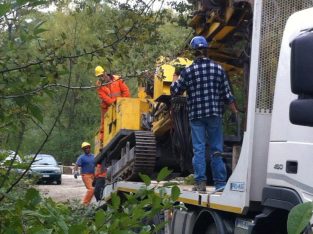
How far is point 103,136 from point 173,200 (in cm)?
1019

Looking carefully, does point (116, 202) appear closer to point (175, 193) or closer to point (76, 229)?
point (175, 193)

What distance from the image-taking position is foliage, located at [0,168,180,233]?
8.17ft

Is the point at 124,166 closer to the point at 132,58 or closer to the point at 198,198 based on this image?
the point at 198,198

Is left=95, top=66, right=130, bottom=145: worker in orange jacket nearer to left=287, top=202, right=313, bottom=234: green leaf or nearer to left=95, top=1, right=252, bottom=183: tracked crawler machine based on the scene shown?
left=95, top=1, right=252, bottom=183: tracked crawler machine

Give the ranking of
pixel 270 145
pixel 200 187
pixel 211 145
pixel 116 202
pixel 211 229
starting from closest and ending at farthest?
pixel 116 202 → pixel 270 145 → pixel 211 229 → pixel 200 187 → pixel 211 145

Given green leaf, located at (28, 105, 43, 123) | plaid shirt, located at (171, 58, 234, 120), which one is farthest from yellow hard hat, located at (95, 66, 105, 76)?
plaid shirt, located at (171, 58, 234, 120)

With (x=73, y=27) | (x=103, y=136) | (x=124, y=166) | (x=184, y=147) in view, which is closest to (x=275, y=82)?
(x=73, y=27)

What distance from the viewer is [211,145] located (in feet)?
22.8

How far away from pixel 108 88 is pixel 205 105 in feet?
4.00

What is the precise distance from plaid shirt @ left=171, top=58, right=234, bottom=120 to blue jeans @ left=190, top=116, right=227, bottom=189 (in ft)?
0.31

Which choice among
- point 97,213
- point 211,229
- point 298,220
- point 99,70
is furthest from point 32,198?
point 211,229

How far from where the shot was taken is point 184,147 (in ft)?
28.5

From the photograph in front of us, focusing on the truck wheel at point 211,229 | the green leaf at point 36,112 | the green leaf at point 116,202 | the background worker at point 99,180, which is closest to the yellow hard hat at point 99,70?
the green leaf at point 36,112

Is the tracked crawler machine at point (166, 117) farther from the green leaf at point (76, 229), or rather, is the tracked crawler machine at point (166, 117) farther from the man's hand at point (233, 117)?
the green leaf at point (76, 229)
